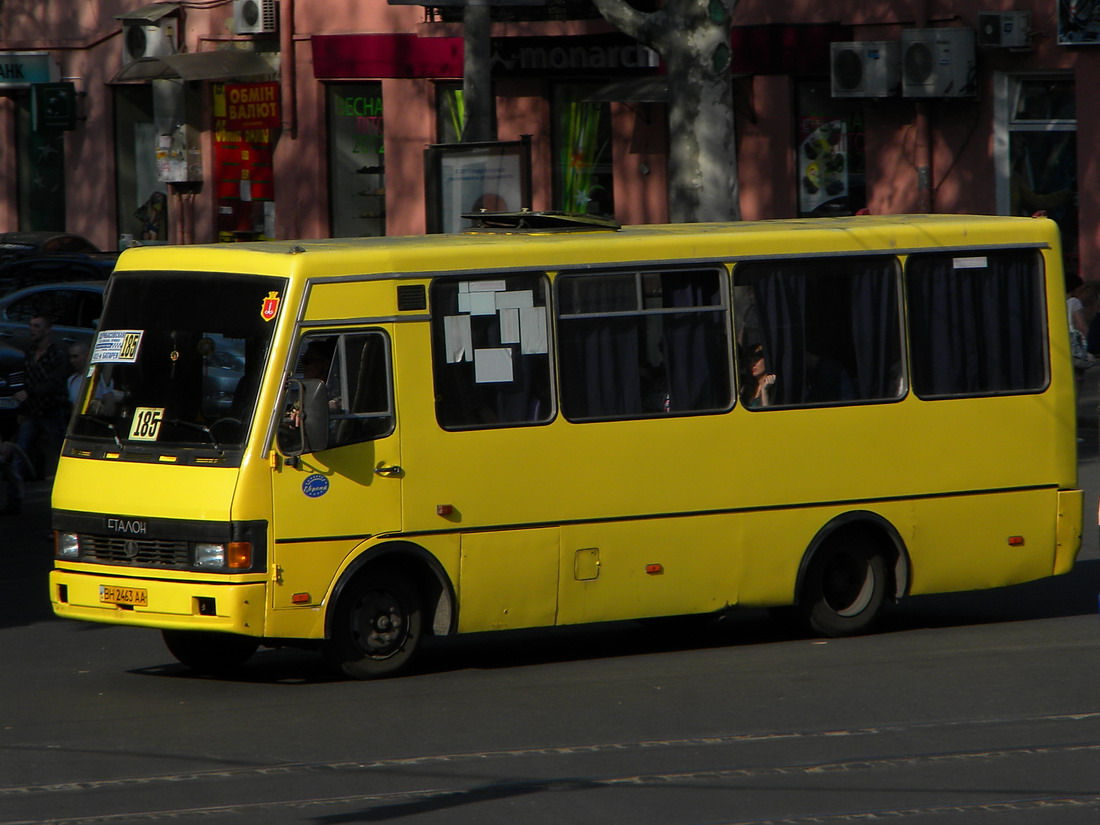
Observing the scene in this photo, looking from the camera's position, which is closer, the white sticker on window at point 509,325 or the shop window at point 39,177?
the white sticker on window at point 509,325

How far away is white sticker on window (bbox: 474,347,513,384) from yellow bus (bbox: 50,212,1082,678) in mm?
14

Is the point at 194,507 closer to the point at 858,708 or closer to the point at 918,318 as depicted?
the point at 858,708

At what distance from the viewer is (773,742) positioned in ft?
27.3

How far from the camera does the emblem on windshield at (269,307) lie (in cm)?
960

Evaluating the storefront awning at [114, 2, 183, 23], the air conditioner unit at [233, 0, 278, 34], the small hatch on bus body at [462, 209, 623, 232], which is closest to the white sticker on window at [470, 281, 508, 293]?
the small hatch on bus body at [462, 209, 623, 232]

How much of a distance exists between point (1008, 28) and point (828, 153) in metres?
3.41

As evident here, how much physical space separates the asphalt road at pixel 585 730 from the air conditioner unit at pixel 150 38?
22365 millimetres

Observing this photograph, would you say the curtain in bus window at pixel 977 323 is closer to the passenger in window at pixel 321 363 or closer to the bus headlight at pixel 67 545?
the passenger in window at pixel 321 363

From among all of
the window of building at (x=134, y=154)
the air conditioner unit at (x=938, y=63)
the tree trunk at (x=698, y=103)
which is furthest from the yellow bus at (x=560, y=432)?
the window of building at (x=134, y=154)

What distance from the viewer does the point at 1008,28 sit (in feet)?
A: 81.4

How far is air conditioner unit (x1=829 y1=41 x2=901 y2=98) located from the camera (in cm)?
2555

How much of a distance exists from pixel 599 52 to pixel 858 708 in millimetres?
20158

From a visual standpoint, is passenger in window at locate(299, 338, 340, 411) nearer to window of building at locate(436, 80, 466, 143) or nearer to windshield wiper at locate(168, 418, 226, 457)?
windshield wiper at locate(168, 418, 226, 457)

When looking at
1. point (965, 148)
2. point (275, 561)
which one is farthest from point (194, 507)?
point (965, 148)
